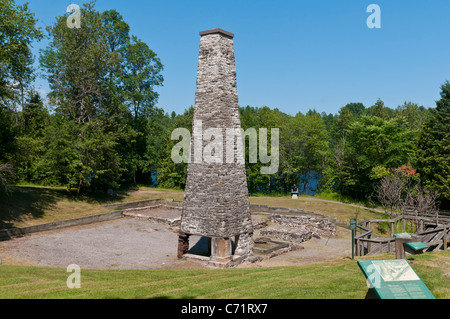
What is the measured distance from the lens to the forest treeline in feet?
80.3

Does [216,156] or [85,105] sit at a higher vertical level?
[85,105]

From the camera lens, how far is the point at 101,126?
32.7 metres

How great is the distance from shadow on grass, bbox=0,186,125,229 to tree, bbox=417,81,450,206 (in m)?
29.2

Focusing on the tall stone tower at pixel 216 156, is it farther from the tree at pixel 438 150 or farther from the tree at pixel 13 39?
the tree at pixel 438 150

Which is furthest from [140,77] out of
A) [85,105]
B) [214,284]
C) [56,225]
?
[214,284]

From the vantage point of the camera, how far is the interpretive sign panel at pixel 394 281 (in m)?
5.66

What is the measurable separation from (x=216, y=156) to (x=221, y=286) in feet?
24.8

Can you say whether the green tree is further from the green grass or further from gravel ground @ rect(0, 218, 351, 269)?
the green grass

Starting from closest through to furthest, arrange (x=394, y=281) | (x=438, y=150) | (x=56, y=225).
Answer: (x=394, y=281), (x=56, y=225), (x=438, y=150)

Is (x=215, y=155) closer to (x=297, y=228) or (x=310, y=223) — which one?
(x=297, y=228)

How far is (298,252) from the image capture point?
65.6ft
